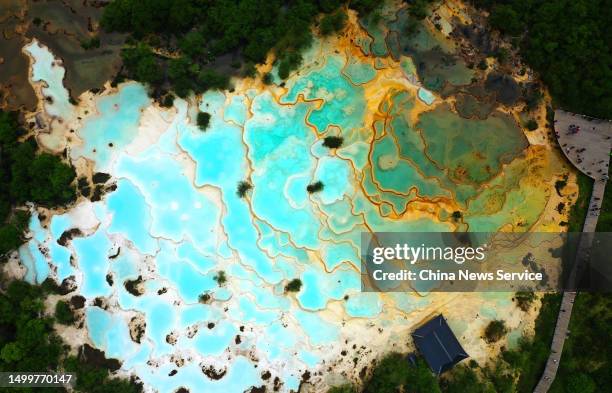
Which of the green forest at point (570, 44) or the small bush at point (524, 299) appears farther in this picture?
the small bush at point (524, 299)

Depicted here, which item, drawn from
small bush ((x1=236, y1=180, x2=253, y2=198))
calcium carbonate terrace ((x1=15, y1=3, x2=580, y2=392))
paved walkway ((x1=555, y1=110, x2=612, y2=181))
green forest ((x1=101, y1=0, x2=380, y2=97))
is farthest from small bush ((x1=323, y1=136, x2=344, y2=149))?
paved walkway ((x1=555, y1=110, x2=612, y2=181))

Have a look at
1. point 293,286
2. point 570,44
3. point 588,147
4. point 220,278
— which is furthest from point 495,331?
point 570,44

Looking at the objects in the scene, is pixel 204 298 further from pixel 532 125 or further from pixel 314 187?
pixel 532 125

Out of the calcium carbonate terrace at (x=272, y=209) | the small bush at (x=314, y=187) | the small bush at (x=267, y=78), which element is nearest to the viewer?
the calcium carbonate terrace at (x=272, y=209)

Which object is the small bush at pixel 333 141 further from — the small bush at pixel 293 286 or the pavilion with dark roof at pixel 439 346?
the pavilion with dark roof at pixel 439 346

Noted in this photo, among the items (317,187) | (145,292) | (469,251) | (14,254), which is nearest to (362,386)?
(469,251)

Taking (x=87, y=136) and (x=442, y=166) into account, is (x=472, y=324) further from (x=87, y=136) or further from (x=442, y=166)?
(x=87, y=136)

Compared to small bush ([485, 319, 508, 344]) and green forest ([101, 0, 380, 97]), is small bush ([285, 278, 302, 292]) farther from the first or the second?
green forest ([101, 0, 380, 97])

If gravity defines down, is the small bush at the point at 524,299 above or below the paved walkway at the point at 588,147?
below

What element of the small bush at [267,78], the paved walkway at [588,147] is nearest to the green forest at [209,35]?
the small bush at [267,78]
